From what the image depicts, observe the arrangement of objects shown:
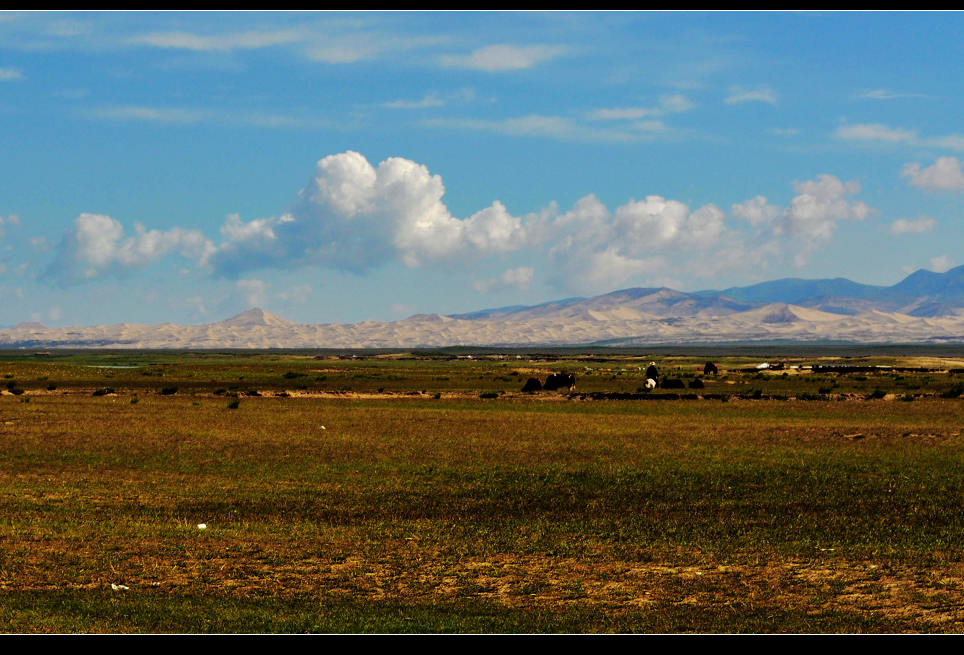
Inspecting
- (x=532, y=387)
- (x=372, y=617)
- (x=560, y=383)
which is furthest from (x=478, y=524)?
(x=560, y=383)

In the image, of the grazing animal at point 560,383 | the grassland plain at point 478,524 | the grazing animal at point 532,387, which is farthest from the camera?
the grazing animal at point 560,383

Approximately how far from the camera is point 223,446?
3431cm

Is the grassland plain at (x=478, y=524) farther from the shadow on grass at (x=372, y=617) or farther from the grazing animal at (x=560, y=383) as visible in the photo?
the grazing animal at (x=560, y=383)

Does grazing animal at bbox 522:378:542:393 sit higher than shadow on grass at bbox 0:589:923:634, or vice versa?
grazing animal at bbox 522:378:542:393

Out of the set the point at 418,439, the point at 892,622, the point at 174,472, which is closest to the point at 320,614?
the point at 892,622

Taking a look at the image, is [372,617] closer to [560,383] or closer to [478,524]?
[478,524]

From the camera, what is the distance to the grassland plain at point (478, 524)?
1373cm

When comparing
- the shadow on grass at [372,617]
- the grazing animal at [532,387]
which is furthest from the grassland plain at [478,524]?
the grazing animal at [532,387]

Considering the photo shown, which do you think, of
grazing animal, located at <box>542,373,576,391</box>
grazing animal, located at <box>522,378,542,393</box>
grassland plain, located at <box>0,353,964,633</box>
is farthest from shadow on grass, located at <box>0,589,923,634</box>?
grazing animal, located at <box>542,373,576,391</box>

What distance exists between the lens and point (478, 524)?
67.8 feet

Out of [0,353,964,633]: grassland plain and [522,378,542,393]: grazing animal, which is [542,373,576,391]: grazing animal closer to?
[522,378,542,393]: grazing animal

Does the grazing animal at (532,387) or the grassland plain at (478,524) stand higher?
the grazing animal at (532,387)

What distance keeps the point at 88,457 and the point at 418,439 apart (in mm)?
11483

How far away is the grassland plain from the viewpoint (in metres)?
13.7
